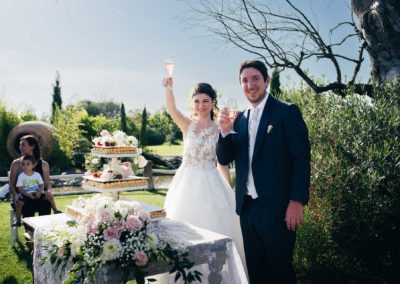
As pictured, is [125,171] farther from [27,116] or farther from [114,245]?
[27,116]

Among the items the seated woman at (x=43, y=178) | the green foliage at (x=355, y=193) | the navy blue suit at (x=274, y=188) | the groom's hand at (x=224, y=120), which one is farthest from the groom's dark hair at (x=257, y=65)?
the seated woman at (x=43, y=178)

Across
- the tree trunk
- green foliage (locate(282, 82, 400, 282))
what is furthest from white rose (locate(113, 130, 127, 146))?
the tree trunk

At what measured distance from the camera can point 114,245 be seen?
9.74ft

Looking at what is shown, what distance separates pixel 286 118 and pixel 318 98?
3.10 metres

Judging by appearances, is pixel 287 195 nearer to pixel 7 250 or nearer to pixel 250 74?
pixel 250 74

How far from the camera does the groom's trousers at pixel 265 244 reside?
3.74m

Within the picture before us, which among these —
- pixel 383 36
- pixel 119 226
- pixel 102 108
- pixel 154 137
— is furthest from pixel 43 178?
pixel 102 108

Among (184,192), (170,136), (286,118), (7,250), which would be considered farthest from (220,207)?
(170,136)

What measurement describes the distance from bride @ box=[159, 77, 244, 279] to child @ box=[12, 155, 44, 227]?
10.6 feet

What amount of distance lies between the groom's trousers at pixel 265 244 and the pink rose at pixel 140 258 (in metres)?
1.24

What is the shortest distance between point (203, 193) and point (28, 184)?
390 centimetres

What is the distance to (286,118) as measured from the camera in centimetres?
376

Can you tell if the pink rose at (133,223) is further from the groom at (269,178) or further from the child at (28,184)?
the child at (28,184)

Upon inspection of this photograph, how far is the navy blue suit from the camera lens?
12.1 ft
